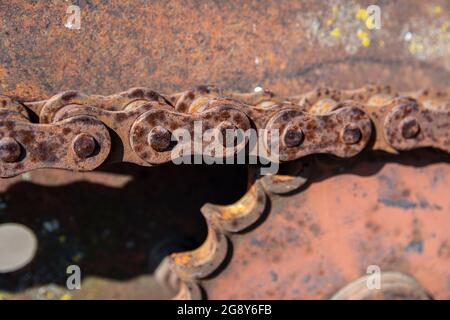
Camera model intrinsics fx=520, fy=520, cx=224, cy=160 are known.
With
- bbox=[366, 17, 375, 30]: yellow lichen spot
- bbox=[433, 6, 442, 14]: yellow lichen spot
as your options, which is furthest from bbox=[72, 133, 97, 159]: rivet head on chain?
bbox=[433, 6, 442, 14]: yellow lichen spot

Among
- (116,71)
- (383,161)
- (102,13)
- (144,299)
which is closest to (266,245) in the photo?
(383,161)

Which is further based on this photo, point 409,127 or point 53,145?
point 409,127

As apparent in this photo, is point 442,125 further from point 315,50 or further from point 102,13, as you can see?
point 102,13

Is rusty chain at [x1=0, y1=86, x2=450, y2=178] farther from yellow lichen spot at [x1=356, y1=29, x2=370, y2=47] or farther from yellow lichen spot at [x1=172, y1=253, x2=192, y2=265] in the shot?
yellow lichen spot at [x1=172, y1=253, x2=192, y2=265]

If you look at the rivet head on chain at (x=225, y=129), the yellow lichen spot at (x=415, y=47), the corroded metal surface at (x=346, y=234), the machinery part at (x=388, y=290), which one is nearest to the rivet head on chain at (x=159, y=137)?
the rivet head on chain at (x=225, y=129)

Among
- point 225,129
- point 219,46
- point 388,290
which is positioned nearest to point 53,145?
point 225,129

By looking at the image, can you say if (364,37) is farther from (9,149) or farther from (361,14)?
(9,149)
